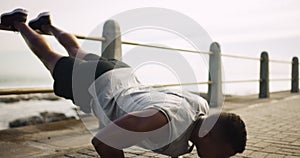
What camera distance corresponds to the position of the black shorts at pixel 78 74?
1.81m

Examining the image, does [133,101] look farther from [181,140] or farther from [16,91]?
[16,91]

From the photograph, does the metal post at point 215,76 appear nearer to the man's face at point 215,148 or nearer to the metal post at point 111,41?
the metal post at point 111,41

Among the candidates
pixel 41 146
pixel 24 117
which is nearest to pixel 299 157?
pixel 41 146

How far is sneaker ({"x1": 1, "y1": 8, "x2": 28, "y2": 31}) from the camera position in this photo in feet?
7.27

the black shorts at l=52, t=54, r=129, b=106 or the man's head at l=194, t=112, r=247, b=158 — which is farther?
the black shorts at l=52, t=54, r=129, b=106

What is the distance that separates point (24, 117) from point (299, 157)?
446 centimetres

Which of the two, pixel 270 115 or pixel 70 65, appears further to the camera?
pixel 270 115

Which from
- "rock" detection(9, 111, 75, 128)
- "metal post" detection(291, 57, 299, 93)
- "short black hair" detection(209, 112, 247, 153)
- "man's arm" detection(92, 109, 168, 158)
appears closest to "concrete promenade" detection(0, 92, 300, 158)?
"short black hair" detection(209, 112, 247, 153)

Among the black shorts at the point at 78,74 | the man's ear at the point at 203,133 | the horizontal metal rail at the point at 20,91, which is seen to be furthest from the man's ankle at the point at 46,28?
the man's ear at the point at 203,133

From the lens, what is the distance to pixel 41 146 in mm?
2428

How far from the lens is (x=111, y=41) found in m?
3.05

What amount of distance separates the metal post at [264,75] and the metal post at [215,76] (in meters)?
2.39

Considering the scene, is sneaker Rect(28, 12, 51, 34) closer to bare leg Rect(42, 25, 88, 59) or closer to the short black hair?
bare leg Rect(42, 25, 88, 59)

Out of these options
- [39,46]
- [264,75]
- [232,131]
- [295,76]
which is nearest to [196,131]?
[232,131]
